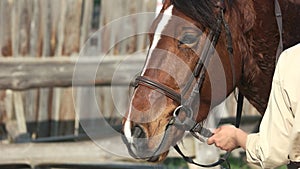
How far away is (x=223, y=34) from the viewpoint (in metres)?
4.02

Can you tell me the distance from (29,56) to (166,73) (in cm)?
415

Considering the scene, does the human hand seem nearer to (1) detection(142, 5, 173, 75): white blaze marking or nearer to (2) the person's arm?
(2) the person's arm

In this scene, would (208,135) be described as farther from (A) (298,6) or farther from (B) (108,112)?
(B) (108,112)

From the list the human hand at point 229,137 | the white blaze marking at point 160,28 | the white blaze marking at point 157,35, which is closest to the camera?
the human hand at point 229,137

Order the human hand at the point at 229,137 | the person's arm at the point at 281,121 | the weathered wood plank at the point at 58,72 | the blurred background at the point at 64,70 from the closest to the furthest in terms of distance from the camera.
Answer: the person's arm at the point at 281,121
the human hand at the point at 229,137
the weathered wood plank at the point at 58,72
the blurred background at the point at 64,70

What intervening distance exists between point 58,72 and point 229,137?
158 inches

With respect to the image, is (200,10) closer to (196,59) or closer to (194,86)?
(196,59)

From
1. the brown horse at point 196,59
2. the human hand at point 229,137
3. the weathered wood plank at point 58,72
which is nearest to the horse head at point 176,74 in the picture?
the brown horse at point 196,59

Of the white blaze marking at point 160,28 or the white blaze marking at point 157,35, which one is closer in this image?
the white blaze marking at point 157,35

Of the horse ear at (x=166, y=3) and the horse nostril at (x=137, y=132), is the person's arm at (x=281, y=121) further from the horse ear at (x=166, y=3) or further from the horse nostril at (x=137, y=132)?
the horse ear at (x=166, y=3)

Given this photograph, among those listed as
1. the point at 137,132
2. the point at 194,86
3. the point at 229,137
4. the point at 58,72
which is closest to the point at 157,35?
the point at 194,86

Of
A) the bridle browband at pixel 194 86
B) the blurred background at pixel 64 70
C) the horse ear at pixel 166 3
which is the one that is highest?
the horse ear at pixel 166 3

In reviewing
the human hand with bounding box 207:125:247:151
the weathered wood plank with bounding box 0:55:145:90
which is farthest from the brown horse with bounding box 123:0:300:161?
the weathered wood plank with bounding box 0:55:145:90

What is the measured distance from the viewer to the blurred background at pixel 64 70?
7078 mm
